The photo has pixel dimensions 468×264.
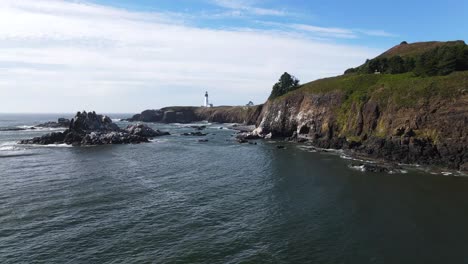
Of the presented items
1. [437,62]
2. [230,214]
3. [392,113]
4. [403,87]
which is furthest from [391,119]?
[230,214]

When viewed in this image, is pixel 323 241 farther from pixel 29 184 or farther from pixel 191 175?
pixel 29 184

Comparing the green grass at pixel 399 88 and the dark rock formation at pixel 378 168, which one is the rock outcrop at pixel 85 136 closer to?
the green grass at pixel 399 88

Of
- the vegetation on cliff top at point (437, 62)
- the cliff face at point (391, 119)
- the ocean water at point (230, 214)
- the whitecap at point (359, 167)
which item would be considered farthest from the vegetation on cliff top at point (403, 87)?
the ocean water at point (230, 214)

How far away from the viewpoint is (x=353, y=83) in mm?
118938

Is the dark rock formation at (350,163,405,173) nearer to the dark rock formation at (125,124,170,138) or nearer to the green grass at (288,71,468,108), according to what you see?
the green grass at (288,71,468,108)

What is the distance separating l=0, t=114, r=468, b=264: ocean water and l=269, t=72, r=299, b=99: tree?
9255 centimetres

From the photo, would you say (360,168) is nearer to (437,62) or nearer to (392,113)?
(392,113)

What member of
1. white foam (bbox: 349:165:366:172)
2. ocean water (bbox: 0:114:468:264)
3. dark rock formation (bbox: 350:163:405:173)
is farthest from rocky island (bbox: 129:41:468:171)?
ocean water (bbox: 0:114:468:264)

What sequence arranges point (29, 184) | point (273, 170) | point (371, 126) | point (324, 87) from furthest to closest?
1. point (324, 87)
2. point (371, 126)
3. point (273, 170)
4. point (29, 184)

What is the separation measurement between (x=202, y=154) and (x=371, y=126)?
45.0 meters

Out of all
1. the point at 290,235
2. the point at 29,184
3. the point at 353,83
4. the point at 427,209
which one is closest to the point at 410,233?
the point at 427,209

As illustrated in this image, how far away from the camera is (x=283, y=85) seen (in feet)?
547

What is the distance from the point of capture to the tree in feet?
543

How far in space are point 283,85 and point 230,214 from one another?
129m
